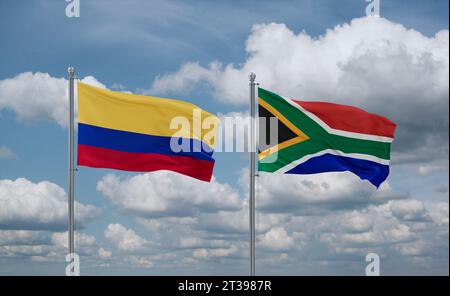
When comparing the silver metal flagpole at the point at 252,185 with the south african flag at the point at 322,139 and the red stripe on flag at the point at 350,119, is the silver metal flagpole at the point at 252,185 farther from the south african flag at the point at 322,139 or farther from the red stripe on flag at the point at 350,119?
the red stripe on flag at the point at 350,119

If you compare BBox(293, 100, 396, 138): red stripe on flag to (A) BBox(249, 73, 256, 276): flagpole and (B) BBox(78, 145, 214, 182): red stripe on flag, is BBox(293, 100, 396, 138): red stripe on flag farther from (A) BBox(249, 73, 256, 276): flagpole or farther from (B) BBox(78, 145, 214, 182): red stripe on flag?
(B) BBox(78, 145, 214, 182): red stripe on flag

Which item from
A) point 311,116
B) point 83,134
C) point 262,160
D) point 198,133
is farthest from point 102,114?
point 311,116

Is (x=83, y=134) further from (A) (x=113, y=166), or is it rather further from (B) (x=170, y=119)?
(B) (x=170, y=119)

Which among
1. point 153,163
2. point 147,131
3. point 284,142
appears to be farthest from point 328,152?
point 147,131
